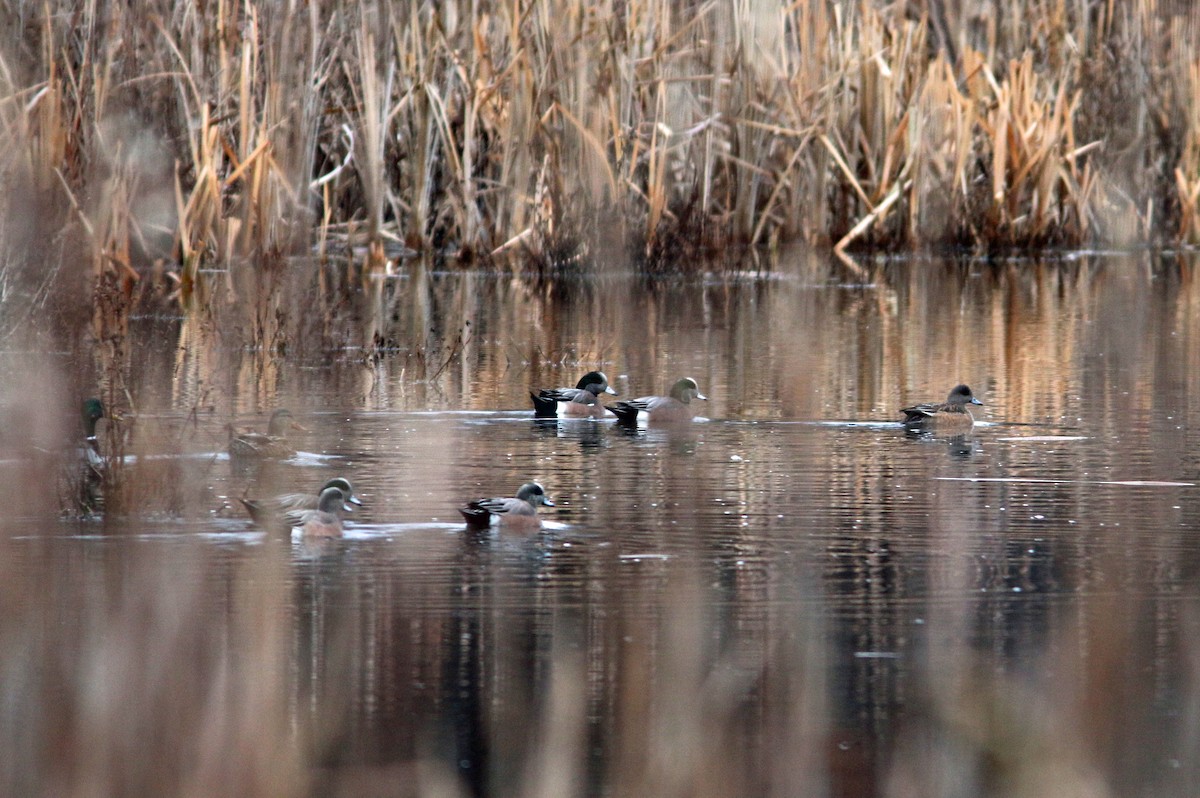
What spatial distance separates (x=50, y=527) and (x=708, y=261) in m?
13.4

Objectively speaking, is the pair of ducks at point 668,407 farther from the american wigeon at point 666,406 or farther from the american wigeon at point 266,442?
the american wigeon at point 266,442

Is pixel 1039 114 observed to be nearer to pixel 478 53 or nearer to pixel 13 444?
pixel 478 53

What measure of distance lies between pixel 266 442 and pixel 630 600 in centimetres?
325

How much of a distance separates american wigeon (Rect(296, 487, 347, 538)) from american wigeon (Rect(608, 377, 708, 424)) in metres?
3.61

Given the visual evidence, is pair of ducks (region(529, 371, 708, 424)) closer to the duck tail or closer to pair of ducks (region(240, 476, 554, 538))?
the duck tail

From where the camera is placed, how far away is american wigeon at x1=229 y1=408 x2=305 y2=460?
368 inches

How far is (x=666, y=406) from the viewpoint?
1114 centimetres

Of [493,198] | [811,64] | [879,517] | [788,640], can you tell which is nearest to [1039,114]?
[811,64]

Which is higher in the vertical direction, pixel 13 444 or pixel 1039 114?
pixel 1039 114

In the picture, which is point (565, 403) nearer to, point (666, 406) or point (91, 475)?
point (666, 406)

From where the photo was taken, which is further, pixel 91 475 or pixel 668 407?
pixel 668 407

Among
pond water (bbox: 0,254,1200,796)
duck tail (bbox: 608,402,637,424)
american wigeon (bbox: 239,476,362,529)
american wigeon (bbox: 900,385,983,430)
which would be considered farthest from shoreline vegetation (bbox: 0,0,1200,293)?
american wigeon (bbox: 239,476,362,529)

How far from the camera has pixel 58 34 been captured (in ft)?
53.8

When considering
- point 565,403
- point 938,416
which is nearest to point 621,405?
point 565,403
